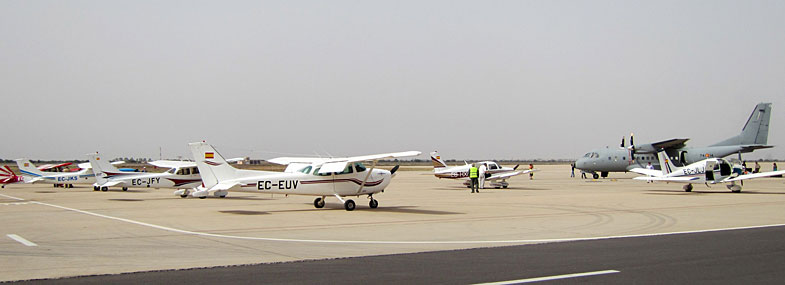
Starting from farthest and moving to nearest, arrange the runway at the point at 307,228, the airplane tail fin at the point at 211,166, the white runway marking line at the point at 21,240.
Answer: the airplane tail fin at the point at 211,166 → the white runway marking line at the point at 21,240 → the runway at the point at 307,228

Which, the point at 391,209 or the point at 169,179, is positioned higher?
A: the point at 169,179

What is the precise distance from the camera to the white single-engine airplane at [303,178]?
810 inches

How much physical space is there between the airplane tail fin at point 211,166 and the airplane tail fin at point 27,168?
24971 mm

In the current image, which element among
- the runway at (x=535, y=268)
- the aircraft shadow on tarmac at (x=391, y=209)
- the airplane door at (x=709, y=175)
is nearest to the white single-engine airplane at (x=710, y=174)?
the airplane door at (x=709, y=175)

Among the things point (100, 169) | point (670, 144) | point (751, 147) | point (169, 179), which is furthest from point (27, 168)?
point (751, 147)

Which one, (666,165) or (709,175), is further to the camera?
(666,165)

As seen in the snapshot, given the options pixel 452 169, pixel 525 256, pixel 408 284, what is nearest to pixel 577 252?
pixel 525 256

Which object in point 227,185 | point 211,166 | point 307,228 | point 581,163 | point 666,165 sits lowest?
point 307,228

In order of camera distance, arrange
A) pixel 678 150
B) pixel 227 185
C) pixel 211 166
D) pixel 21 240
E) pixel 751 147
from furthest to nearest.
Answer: pixel 678 150, pixel 751 147, pixel 211 166, pixel 227 185, pixel 21 240

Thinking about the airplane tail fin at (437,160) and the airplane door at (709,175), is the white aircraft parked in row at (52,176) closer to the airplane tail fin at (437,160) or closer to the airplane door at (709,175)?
the airplane tail fin at (437,160)

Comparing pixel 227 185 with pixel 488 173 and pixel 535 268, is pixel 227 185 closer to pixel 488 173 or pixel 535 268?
pixel 535 268

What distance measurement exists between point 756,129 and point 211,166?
44.4m

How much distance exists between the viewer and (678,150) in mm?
50938

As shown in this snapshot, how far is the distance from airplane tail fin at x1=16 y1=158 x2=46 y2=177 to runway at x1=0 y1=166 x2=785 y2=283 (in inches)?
707
